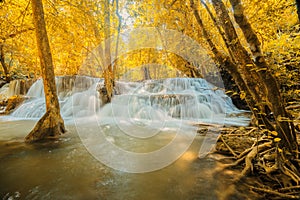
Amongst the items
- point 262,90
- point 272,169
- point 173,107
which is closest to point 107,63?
point 173,107

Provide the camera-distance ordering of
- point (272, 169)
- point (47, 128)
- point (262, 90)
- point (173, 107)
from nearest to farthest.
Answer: point (272, 169), point (262, 90), point (47, 128), point (173, 107)

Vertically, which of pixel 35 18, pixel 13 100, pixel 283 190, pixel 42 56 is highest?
pixel 35 18

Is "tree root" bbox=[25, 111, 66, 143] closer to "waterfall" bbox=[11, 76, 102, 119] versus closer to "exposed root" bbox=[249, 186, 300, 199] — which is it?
"waterfall" bbox=[11, 76, 102, 119]

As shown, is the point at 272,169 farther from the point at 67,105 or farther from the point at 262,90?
the point at 67,105

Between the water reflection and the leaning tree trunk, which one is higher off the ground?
the leaning tree trunk

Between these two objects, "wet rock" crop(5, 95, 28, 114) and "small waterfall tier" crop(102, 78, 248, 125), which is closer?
"small waterfall tier" crop(102, 78, 248, 125)

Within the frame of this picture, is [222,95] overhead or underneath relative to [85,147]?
overhead

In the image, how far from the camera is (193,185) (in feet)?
7.02

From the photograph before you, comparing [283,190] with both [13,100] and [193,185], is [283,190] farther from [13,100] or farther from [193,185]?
[13,100]

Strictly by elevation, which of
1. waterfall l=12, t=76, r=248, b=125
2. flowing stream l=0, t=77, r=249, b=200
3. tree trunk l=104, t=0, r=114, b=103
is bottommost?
flowing stream l=0, t=77, r=249, b=200

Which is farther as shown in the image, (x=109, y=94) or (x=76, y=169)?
(x=109, y=94)

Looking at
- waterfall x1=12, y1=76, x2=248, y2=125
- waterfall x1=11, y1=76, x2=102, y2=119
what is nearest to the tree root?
waterfall x1=12, y1=76, x2=248, y2=125

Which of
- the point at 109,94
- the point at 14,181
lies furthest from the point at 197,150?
the point at 109,94

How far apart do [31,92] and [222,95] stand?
44.9ft
